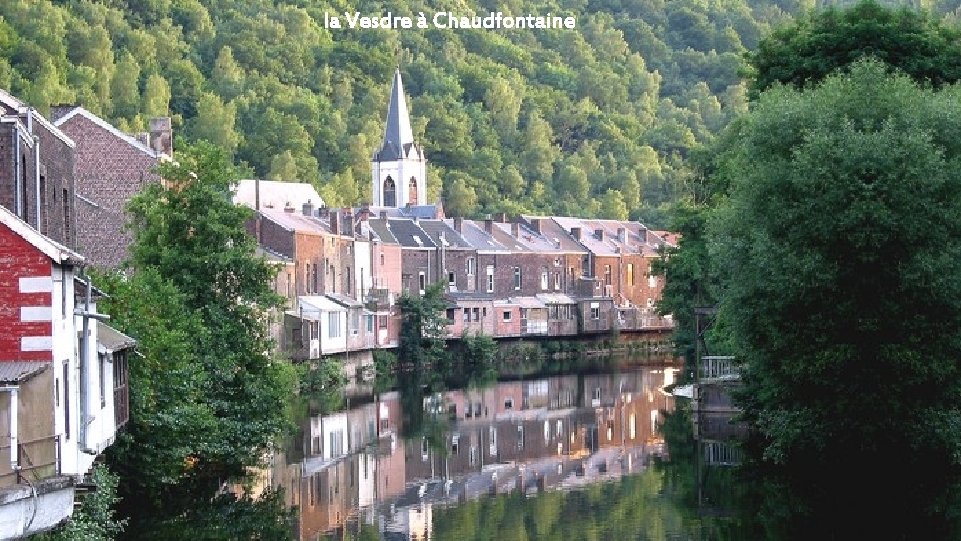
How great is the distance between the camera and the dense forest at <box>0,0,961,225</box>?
423ft

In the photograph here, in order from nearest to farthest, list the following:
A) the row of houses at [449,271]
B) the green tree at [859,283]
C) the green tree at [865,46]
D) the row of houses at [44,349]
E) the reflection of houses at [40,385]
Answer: the reflection of houses at [40,385], the row of houses at [44,349], the green tree at [859,283], the green tree at [865,46], the row of houses at [449,271]

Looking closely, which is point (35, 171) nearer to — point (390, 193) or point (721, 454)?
point (721, 454)

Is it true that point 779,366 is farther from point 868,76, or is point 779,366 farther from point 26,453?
point 26,453

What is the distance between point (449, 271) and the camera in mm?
99125

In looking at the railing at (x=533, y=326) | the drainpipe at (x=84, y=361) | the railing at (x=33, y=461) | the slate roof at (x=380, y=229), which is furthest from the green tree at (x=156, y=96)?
the railing at (x=33, y=461)

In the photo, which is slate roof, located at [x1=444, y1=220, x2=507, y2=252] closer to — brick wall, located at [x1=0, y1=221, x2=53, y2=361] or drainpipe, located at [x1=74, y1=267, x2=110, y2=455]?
drainpipe, located at [x1=74, y1=267, x2=110, y2=455]

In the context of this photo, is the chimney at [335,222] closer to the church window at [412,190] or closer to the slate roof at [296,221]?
Answer: the slate roof at [296,221]

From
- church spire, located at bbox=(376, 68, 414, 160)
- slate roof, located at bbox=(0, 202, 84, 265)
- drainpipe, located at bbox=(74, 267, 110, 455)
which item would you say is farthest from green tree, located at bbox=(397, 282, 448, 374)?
slate roof, located at bbox=(0, 202, 84, 265)

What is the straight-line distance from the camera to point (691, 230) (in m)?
70.2

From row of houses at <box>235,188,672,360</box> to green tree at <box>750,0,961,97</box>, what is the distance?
865 inches

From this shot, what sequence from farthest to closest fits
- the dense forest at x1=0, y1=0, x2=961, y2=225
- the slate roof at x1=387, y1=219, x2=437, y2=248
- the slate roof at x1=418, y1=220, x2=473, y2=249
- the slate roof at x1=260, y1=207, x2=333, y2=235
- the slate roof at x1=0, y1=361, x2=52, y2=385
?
the dense forest at x1=0, y1=0, x2=961, y2=225
the slate roof at x1=418, y1=220, x2=473, y2=249
the slate roof at x1=387, y1=219, x2=437, y2=248
the slate roof at x1=260, y1=207, x2=333, y2=235
the slate roof at x1=0, y1=361, x2=52, y2=385

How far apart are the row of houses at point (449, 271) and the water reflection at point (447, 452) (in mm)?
8244

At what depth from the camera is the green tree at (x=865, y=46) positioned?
4981 cm

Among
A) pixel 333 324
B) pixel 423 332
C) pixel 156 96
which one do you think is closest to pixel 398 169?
pixel 156 96
